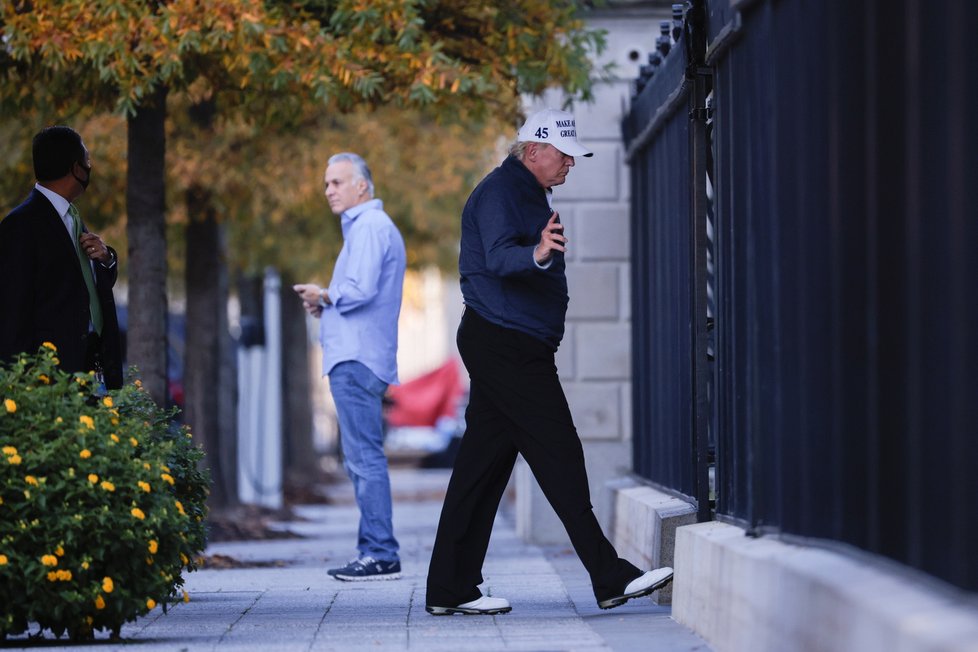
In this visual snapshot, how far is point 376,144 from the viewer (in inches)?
632

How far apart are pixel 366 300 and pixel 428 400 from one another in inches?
891

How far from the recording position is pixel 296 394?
25.0 m

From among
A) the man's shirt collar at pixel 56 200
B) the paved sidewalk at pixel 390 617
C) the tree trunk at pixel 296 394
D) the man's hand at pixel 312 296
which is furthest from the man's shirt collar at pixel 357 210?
the tree trunk at pixel 296 394

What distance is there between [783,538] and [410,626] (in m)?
1.70

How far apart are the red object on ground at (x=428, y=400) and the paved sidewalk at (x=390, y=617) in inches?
793

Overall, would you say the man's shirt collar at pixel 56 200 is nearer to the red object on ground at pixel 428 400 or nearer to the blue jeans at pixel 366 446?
the blue jeans at pixel 366 446

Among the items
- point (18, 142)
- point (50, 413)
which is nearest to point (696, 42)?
point (50, 413)

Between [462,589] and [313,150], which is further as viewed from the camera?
[313,150]

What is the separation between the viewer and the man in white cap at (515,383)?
675cm

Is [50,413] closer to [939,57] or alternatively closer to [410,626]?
[410,626]

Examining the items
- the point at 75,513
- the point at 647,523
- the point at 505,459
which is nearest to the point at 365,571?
the point at 647,523

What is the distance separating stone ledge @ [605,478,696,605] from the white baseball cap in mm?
1571

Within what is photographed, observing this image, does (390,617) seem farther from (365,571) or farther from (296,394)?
(296,394)

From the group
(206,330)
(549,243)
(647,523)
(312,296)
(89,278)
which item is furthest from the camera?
(206,330)
